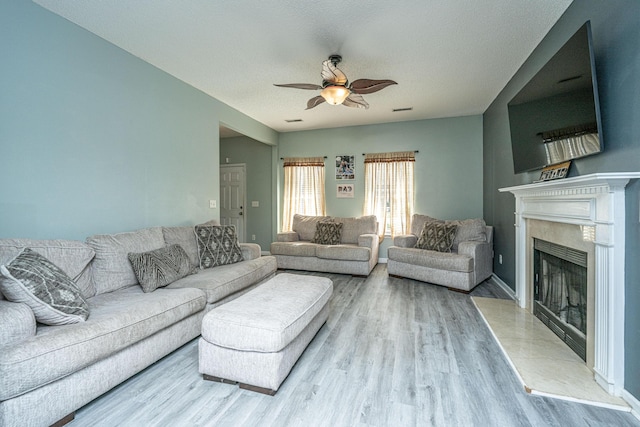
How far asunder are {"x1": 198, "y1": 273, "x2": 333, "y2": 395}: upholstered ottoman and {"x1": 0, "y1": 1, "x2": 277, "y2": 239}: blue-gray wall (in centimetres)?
173

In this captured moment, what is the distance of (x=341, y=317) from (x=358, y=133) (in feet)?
12.7

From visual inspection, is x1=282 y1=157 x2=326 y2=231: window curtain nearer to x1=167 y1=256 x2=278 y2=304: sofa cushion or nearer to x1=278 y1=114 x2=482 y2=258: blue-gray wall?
x1=278 y1=114 x2=482 y2=258: blue-gray wall

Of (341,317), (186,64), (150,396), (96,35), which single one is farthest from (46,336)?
(186,64)

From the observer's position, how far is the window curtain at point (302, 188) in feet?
19.5

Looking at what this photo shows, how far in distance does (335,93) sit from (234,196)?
14.6 feet

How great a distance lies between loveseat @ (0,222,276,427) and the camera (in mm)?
1318

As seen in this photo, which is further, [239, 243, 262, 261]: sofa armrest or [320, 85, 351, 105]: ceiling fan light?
[239, 243, 262, 261]: sofa armrest

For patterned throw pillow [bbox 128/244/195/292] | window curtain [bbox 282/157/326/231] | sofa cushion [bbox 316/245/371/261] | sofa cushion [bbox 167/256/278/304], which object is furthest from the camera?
window curtain [bbox 282/157/326/231]

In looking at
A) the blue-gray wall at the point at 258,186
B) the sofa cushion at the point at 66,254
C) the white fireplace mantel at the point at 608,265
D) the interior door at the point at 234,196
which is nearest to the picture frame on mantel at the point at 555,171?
the white fireplace mantel at the point at 608,265

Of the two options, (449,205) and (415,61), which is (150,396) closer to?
(415,61)

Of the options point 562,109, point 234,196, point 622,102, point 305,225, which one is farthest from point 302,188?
point 622,102

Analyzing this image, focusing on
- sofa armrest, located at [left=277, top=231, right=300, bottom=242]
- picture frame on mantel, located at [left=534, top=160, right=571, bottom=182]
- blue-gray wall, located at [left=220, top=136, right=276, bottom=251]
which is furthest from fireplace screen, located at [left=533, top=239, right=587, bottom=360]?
blue-gray wall, located at [left=220, top=136, right=276, bottom=251]

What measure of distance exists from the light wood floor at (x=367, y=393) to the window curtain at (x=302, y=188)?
3.62 m

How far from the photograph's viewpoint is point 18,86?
6.98 feet
